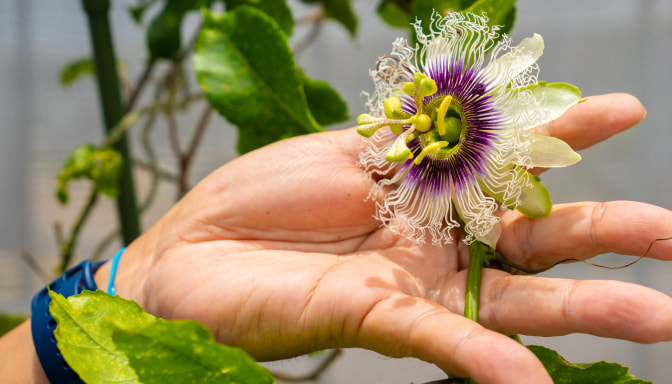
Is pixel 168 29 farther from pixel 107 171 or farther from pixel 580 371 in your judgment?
pixel 580 371

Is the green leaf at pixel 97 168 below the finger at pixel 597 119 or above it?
below

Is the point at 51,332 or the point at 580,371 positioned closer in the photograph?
the point at 580,371

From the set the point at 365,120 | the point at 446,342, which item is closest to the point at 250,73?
the point at 365,120

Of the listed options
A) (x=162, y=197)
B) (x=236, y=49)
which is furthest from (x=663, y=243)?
(x=162, y=197)

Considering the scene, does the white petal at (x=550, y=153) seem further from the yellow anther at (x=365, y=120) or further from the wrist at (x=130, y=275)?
the wrist at (x=130, y=275)

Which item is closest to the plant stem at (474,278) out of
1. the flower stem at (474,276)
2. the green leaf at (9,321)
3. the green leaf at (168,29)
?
the flower stem at (474,276)
